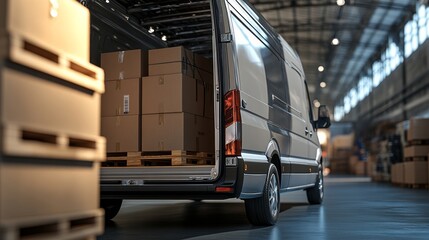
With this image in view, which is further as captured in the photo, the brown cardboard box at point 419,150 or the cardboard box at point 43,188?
the brown cardboard box at point 419,150

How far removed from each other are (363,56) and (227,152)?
35138 mm

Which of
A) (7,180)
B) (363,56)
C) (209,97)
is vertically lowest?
(7,180)

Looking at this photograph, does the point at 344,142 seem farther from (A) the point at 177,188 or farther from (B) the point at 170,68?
(A) the point at 177,188

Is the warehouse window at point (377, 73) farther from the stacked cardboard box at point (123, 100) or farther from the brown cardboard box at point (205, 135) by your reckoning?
the stacked cardboard box at point (123, 100)

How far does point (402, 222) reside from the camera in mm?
7172

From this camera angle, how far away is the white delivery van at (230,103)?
18.1ft

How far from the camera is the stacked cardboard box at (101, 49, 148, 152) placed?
6.26 meters

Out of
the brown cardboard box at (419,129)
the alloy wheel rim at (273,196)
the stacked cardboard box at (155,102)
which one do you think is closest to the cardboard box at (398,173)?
the brown cardboard box at (419,129)

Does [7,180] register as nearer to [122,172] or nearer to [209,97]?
[122,172]

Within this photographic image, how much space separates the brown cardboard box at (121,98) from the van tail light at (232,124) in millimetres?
1256

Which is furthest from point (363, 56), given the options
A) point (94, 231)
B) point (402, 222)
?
point (94, 231)

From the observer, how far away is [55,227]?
2748 mm

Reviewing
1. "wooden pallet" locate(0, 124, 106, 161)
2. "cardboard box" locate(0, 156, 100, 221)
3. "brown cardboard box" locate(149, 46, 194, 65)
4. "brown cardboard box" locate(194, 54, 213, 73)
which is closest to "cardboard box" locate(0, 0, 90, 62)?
"wooden pallet" locate(0, 124, 106, 161)

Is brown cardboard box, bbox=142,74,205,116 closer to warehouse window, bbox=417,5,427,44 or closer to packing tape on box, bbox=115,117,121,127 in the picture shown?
packing tape on box, bbox=115,117,121,127
